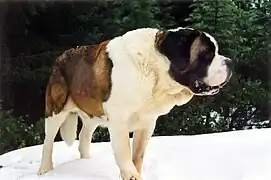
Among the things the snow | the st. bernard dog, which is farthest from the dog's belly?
the snow

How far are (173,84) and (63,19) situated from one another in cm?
163

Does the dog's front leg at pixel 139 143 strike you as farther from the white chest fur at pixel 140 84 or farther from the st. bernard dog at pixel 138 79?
the white chest fur at pixel 140 84

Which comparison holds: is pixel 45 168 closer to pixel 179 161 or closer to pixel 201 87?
pixel 179 161

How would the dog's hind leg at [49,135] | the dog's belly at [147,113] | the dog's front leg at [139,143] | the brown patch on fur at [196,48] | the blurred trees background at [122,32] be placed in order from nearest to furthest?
1. the brown patch on fur at [196,48]
2. the dog's belly at [147,113]
3. the dog's front leg at [139,143]
4. the dog's hind leg at [49,135]
5. the blurred trees background at [122,32]

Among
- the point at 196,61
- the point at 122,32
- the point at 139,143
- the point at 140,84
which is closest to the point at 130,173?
the point at 139,143

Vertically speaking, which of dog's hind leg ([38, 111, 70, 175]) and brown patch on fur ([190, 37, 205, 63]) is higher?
brown patch on fur ([190, 37, 205, 63])

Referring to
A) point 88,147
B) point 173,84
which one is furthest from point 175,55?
point 88,147

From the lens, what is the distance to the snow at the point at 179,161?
193cm

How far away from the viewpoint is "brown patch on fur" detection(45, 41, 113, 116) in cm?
180

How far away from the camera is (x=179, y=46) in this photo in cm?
166

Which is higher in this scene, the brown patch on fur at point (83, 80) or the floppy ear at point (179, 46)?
the floppy ear at point (179, 46)

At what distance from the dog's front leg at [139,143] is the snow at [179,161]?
7 centimetres

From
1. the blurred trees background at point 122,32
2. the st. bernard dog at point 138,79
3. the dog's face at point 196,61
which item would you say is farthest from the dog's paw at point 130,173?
the blurred trees background at point 122,32

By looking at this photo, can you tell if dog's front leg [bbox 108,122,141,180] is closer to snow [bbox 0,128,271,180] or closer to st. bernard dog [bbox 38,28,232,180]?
st. bernard dog [bbox 38,28,232,180]
